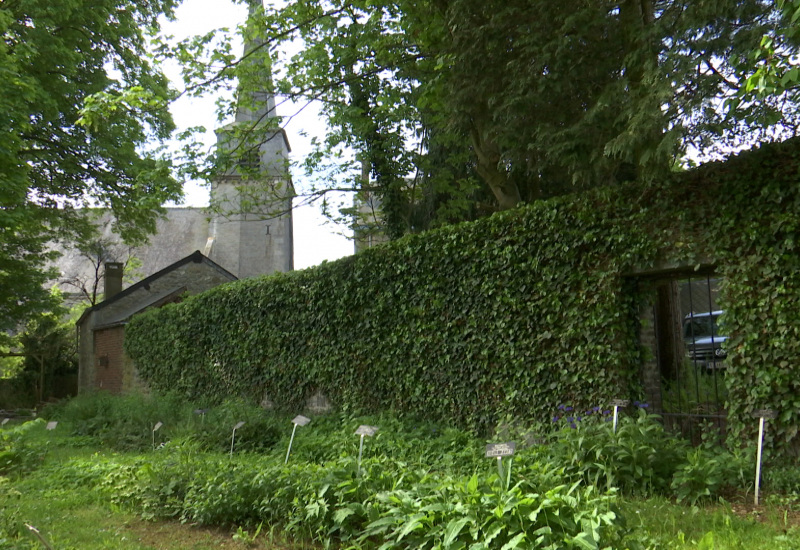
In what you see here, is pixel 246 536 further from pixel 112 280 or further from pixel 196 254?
pixel 112 280

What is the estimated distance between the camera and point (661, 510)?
195 inches

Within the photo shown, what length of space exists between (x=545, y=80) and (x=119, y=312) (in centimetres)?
2091

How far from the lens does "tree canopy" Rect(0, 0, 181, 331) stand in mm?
13047

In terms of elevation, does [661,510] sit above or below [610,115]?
below

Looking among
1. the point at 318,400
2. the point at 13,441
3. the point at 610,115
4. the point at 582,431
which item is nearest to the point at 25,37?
the point at 13,441

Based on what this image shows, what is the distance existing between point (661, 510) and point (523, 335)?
118 inches

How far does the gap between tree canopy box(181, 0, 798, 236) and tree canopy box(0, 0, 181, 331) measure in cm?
430

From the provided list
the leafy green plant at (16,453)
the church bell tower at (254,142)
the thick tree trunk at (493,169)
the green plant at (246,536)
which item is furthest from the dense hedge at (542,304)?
the leafy green plant at (16,453)

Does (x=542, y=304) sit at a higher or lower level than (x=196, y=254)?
lower

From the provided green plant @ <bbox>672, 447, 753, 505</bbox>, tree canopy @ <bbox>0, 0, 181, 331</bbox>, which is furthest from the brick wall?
green plant @ <bbox>672, 447, 753, 505</bbox>

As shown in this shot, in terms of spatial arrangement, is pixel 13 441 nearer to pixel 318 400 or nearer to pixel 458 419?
pixel 318 400

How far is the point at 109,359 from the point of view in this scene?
2252cm

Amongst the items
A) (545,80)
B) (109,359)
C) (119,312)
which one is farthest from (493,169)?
(119,312)

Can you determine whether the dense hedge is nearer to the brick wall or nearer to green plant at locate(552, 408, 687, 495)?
green plant at locate(552, 408, 687, 495)
